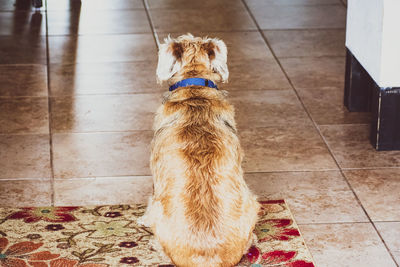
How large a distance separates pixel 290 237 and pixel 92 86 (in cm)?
332

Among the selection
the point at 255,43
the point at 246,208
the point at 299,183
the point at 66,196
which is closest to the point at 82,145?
the point at 66,196

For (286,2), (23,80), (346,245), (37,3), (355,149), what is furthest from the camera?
(286,2)

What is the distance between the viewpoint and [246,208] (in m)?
4.16

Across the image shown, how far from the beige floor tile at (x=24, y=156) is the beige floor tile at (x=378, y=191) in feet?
7.69

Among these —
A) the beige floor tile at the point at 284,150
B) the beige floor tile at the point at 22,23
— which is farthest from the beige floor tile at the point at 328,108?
the beige floor tile at the point at 22,23

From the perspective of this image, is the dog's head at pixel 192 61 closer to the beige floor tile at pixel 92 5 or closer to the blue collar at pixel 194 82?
the blue collar at pixel 194 82

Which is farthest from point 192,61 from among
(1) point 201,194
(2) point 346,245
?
(2) point 346,245

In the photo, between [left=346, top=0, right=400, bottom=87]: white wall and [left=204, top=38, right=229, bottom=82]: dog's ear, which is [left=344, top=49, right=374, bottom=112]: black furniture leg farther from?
[left=204, top=38, right=229, bottom=82]: dog's ear

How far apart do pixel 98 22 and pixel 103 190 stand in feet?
14.3

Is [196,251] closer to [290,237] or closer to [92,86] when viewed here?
[290,237]

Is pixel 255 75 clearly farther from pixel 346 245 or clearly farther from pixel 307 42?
pixel 346 245

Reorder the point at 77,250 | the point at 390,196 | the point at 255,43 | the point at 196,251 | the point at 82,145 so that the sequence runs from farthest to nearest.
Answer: the point at 255,43
the point at 82,145
the point at 390,196
the point at 77,250
the point at 196,251

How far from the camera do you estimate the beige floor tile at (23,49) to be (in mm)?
8031

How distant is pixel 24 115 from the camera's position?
6.68 m
